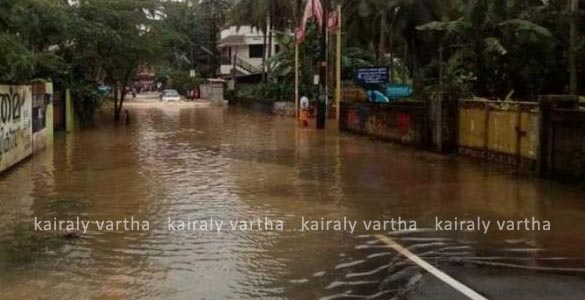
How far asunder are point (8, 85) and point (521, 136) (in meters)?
11.3

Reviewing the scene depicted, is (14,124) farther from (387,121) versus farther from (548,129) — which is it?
(387,121)

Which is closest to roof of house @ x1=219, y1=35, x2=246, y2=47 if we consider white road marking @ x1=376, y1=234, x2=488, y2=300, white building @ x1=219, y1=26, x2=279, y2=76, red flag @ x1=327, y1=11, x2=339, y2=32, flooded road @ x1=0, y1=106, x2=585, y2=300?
white building @ x1=219, y1=26, x2=279, y2=76

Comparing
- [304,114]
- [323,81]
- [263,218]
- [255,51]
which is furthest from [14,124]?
[255,51]

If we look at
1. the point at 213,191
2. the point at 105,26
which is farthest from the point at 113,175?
the point at 105,26

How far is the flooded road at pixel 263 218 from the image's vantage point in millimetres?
7336

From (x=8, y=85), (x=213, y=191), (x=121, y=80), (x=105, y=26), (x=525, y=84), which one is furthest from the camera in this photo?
(x=121, y=80)

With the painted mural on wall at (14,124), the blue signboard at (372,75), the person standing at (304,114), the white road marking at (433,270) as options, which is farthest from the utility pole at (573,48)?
the painted mural on wall at (14,124)

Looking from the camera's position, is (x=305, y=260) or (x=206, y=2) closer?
(x=305, y=260)

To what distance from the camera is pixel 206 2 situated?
317 feet

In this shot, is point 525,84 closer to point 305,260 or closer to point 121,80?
point 305,260

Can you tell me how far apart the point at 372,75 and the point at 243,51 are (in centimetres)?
5779

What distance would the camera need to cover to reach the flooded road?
7336 mm

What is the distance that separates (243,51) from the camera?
3489 inches

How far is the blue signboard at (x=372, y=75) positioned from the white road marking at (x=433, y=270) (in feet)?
75.8
